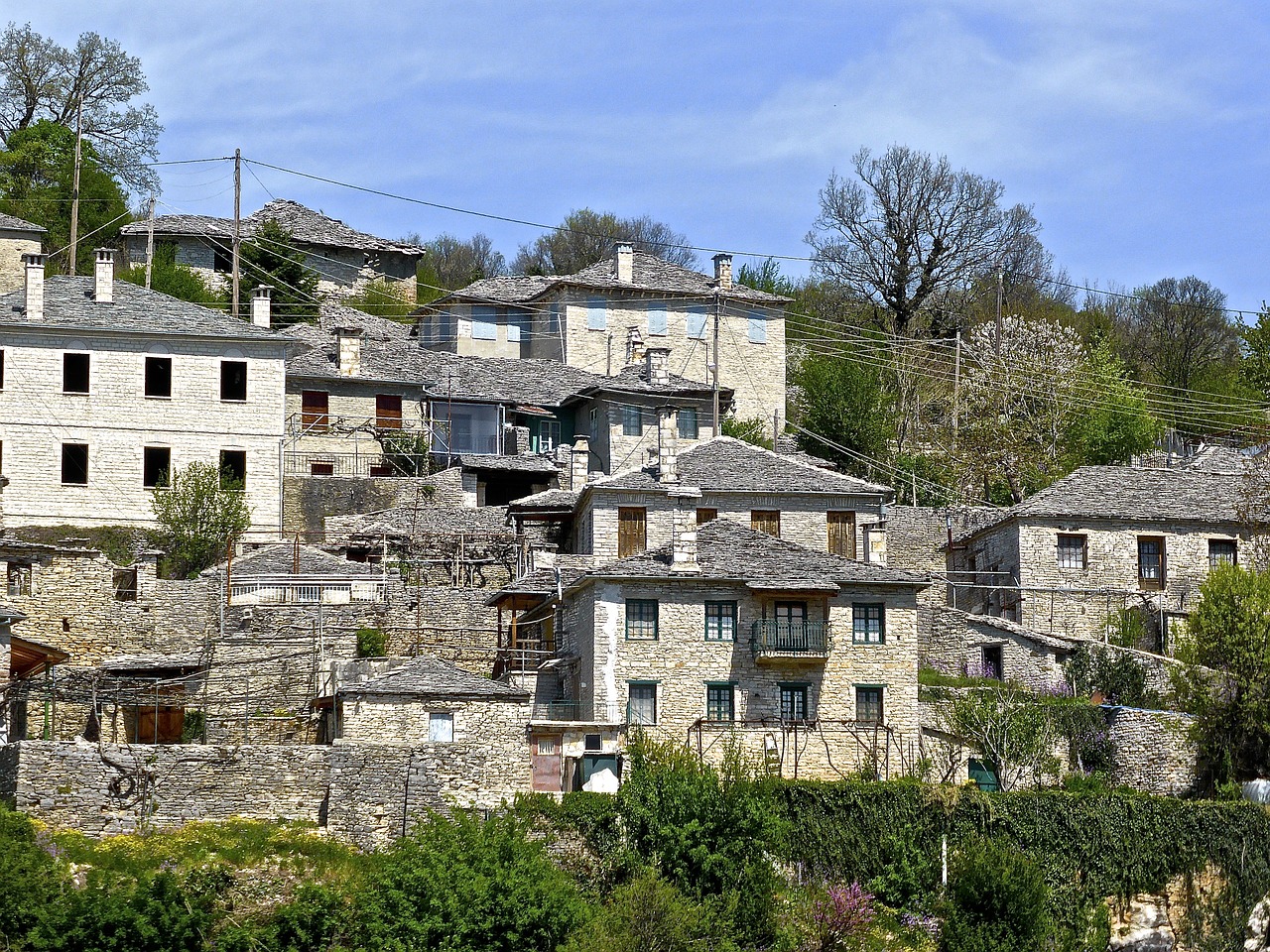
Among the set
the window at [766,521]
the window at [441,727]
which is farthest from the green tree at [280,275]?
the window at [441,727]

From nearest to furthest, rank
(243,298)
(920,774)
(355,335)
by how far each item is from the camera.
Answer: (920,774)
(355,335)
(243,298)

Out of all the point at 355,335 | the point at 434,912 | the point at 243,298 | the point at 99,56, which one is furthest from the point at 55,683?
the point at 99,56

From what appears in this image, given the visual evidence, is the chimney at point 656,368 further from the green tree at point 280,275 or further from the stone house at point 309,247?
the stone house at point 309,247

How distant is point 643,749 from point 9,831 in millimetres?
13134

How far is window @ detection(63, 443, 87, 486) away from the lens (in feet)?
191

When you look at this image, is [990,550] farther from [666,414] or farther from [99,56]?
[99,56]

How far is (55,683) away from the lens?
142ft

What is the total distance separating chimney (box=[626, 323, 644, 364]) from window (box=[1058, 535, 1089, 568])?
2185 cm

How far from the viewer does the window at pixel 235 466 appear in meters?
59.0

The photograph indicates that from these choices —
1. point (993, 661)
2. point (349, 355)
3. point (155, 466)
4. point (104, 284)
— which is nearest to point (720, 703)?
point (993, 661)

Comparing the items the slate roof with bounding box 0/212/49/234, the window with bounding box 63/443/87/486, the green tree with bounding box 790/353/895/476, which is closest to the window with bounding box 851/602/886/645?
the green tree with bounding box 790/353/895/476

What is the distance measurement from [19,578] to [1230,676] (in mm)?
29418

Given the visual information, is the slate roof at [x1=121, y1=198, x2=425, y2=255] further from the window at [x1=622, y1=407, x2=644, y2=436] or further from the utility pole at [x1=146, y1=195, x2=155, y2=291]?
the window at [x1=622, y1=407, x2=644, y2=436]

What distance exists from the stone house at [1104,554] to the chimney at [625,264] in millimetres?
24411
